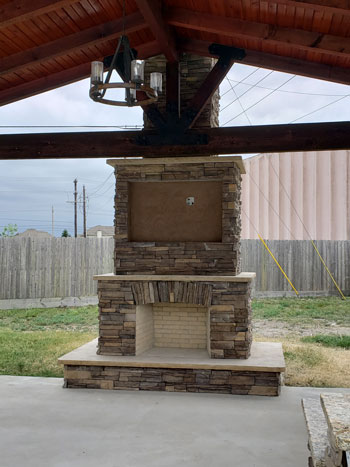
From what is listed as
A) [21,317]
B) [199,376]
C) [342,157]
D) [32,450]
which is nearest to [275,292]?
[342,157]

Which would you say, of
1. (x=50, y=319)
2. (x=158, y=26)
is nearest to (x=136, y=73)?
(x=158, y=26)

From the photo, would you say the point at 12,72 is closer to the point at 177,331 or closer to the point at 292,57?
the point at 292,57

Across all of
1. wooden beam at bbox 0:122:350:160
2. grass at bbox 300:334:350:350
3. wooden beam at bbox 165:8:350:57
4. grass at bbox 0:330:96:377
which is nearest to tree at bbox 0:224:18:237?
grass at bbox 0:330:96:377

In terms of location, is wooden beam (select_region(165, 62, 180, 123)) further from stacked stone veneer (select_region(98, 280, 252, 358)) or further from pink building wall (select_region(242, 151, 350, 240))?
pink building wall (select_region(242, 151, 350, 240))

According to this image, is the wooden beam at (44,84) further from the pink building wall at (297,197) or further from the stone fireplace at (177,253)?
the pink building wall at (297,197)

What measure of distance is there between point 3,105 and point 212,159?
9.24 feet

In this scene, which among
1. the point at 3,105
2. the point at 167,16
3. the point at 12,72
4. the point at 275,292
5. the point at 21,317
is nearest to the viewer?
the point at 167,16

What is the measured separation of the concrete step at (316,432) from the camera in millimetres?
3023

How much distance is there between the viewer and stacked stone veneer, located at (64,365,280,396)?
5695 mm

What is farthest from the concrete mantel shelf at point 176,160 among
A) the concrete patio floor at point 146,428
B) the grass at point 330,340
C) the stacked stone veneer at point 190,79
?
the grass at point 330,340

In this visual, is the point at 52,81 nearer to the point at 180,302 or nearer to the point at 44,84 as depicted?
the point at 44,84

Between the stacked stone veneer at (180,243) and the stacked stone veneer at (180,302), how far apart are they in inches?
7.4

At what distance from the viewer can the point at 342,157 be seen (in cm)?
1376

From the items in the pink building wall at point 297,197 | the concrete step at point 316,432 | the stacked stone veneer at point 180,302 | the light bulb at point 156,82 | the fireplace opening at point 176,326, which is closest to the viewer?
the concrete step at point 316,432
